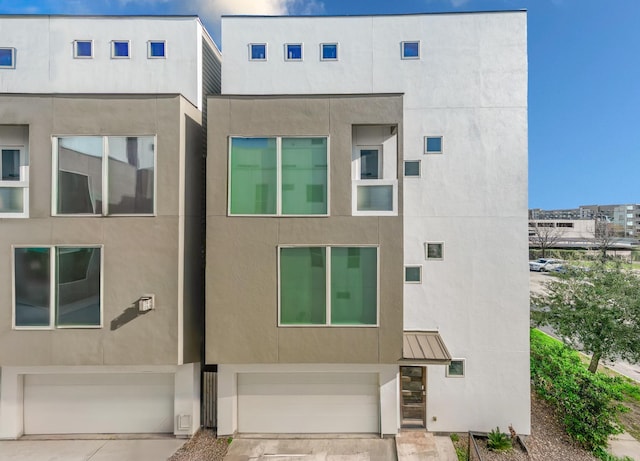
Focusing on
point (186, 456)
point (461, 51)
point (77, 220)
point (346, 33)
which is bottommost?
point (186, 456)

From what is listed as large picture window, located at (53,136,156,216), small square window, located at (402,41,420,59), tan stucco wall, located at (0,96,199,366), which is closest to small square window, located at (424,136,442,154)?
small square window, located at (402,41,420,59)

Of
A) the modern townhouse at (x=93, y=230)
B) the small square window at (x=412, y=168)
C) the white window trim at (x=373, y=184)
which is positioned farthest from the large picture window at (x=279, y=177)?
the small square window at (x=412, y=168)

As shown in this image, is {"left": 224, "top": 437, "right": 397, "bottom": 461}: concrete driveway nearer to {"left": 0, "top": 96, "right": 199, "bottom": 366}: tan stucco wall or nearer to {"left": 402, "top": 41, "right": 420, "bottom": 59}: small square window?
{"left": 0, "top": 96, "right": 199, "bottom": 366}: tan stucco wall

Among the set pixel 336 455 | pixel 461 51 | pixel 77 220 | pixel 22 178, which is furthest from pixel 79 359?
pixel 461 51

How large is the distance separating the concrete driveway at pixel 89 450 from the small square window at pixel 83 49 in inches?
354

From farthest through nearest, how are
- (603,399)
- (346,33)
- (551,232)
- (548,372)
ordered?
(551,232), (548,372), (346,33), (603,399)

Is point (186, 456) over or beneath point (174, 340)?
beneath

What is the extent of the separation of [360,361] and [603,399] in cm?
585

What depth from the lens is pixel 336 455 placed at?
6.05 m

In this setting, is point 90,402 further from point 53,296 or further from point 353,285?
point 353,285

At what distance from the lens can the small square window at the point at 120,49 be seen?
6.92 m

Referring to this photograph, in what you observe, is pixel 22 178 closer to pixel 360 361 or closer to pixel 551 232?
pixel 360 361

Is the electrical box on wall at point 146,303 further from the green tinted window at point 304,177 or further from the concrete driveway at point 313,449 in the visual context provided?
the concrete driveway at point 313,449

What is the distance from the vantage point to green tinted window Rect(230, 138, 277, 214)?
236 inches
